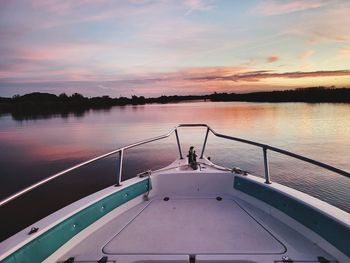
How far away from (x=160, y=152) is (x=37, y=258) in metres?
13.7

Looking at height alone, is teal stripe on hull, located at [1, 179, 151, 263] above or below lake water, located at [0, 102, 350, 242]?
above

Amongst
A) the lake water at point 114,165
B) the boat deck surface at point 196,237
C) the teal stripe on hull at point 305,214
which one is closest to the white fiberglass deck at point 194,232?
the boat deck surface at point 196,237

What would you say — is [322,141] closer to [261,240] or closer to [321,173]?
[321,173]

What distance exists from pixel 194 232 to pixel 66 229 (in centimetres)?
127

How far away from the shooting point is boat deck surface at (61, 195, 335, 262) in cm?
217

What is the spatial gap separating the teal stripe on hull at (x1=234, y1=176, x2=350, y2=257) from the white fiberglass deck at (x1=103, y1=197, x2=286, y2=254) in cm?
32

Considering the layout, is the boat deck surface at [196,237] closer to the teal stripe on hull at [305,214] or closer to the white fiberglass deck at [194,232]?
the white fiberglass deck at [194,232]

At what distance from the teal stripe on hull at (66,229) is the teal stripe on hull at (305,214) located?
5.31 ft

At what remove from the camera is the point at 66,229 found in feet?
7.50

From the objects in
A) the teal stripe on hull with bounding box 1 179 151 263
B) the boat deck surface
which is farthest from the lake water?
the boat deck surface

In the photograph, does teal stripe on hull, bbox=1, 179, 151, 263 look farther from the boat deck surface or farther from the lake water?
the lake water

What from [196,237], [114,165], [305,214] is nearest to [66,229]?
[196,237]

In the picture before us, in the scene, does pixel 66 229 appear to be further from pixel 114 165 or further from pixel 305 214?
pixel 114 165

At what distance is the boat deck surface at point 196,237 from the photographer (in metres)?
2.17
